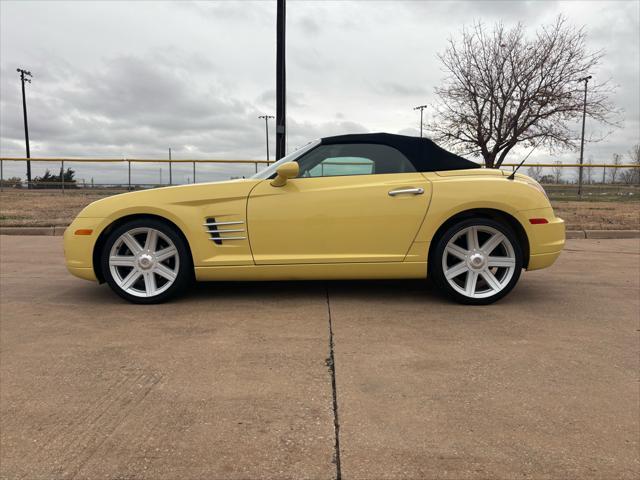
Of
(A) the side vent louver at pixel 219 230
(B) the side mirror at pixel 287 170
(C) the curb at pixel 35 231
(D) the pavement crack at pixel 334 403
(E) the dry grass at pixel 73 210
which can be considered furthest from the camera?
(E) the dry grass at pixel 73 210

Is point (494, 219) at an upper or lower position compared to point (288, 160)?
lower

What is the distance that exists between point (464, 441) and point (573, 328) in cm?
196

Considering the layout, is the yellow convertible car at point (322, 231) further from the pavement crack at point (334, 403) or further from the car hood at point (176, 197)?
the pavement crack at point (334, 403)

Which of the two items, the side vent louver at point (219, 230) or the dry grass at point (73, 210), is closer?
the side vent louver at point (219, 230)

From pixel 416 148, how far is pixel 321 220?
1.09 metres

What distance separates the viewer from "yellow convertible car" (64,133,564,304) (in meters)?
3.96

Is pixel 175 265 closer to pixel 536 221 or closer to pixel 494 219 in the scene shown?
pixel 494 219

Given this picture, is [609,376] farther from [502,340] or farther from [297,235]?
[297,235]

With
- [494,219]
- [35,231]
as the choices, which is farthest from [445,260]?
[35,231]

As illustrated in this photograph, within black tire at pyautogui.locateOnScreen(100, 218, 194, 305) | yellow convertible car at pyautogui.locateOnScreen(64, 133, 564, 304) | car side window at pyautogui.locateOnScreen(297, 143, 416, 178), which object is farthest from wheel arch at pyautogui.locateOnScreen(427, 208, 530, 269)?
black tire at pyautogui.locateOnScreen(100, 218, 194, 305)

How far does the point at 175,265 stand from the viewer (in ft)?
13.4

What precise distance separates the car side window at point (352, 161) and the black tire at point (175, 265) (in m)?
1.19

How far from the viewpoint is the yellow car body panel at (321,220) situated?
3.96m

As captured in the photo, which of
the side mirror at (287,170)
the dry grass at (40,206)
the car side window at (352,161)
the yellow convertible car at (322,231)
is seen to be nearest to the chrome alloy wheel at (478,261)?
the yellow convertible car at (322,231)
